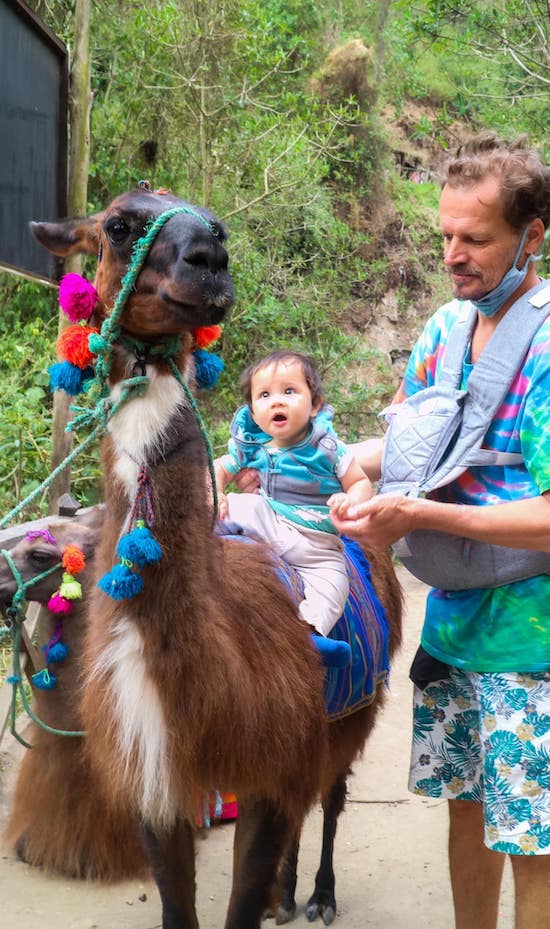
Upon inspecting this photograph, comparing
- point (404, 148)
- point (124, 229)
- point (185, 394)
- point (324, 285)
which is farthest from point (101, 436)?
point (404, 148)

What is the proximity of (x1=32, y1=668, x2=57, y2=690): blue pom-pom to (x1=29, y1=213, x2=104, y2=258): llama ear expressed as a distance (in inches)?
68.1

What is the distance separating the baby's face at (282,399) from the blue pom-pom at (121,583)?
2.95 ft

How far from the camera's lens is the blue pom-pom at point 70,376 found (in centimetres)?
222

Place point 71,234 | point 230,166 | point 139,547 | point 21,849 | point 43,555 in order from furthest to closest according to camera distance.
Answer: point 230,166, point 21,849, point 43,555, point 71,234, point 139,547

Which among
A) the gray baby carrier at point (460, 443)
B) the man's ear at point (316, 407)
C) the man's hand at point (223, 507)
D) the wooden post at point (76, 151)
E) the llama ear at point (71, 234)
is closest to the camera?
→ the gray baby carrier at point (460, 443)

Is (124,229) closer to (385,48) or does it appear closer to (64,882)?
(64,882)

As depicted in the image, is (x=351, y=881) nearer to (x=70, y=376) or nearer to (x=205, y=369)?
(x=205, y=369)

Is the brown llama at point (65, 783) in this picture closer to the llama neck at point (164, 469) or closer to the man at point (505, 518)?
the llama neck at point (164, 469)

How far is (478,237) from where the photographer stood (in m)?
2.27

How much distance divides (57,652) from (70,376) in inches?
63.8

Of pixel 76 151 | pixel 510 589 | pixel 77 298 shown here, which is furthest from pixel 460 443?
pixel 76 151

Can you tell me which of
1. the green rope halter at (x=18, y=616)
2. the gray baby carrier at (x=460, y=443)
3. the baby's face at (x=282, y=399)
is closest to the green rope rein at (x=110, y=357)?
the gray baby carrier at (x=460, y=443)

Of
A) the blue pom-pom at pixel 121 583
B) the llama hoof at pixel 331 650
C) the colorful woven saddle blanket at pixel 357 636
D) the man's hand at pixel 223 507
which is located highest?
the blue pom-pom at pixel 121 583

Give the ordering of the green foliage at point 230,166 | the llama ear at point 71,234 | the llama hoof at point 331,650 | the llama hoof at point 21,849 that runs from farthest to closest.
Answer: the green foliage at point 230,166, the llama hoof at point 21,849, the llama hoof at point 331,650, the llama ear at point 71,234
